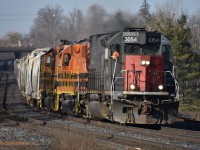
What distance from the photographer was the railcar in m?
14.6

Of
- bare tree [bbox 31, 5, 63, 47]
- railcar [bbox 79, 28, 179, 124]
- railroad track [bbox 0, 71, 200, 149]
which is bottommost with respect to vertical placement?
railroad track [bbox 0, 71, 200, 149]

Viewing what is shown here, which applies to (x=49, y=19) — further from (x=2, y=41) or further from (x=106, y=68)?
(x=106, y=68)

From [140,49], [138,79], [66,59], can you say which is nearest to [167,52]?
[140,49]

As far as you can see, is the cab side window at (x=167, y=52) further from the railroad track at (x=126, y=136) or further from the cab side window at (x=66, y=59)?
the cab side window at (x=66, y=59)

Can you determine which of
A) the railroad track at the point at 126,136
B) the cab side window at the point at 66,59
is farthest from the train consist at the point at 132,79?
the cab side window at the point at 66,59

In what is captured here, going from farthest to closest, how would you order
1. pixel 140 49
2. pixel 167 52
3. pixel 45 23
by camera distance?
pixel 45 23
pixel 167 52
pixel 140 49

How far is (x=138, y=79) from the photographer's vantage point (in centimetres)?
1490

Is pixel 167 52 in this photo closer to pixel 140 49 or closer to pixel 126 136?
pixel 140 49

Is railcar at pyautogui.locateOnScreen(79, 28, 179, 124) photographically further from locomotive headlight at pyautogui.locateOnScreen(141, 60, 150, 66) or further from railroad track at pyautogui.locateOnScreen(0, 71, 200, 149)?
railroad track at pyautogui.locateOnScreen(0, 71, 200, 149)

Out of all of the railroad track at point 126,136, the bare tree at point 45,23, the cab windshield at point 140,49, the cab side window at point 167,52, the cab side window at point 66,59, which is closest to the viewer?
the railroad track at point 126,136

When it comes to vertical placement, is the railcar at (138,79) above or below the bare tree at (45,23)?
below

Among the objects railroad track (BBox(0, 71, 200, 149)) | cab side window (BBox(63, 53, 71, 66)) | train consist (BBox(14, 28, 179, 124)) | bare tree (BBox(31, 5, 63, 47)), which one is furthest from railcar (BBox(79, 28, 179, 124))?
bare tree (BBox(31, 5, 63, 47))

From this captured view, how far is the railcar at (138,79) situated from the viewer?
14602 mm

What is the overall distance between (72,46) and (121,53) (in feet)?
16.8
